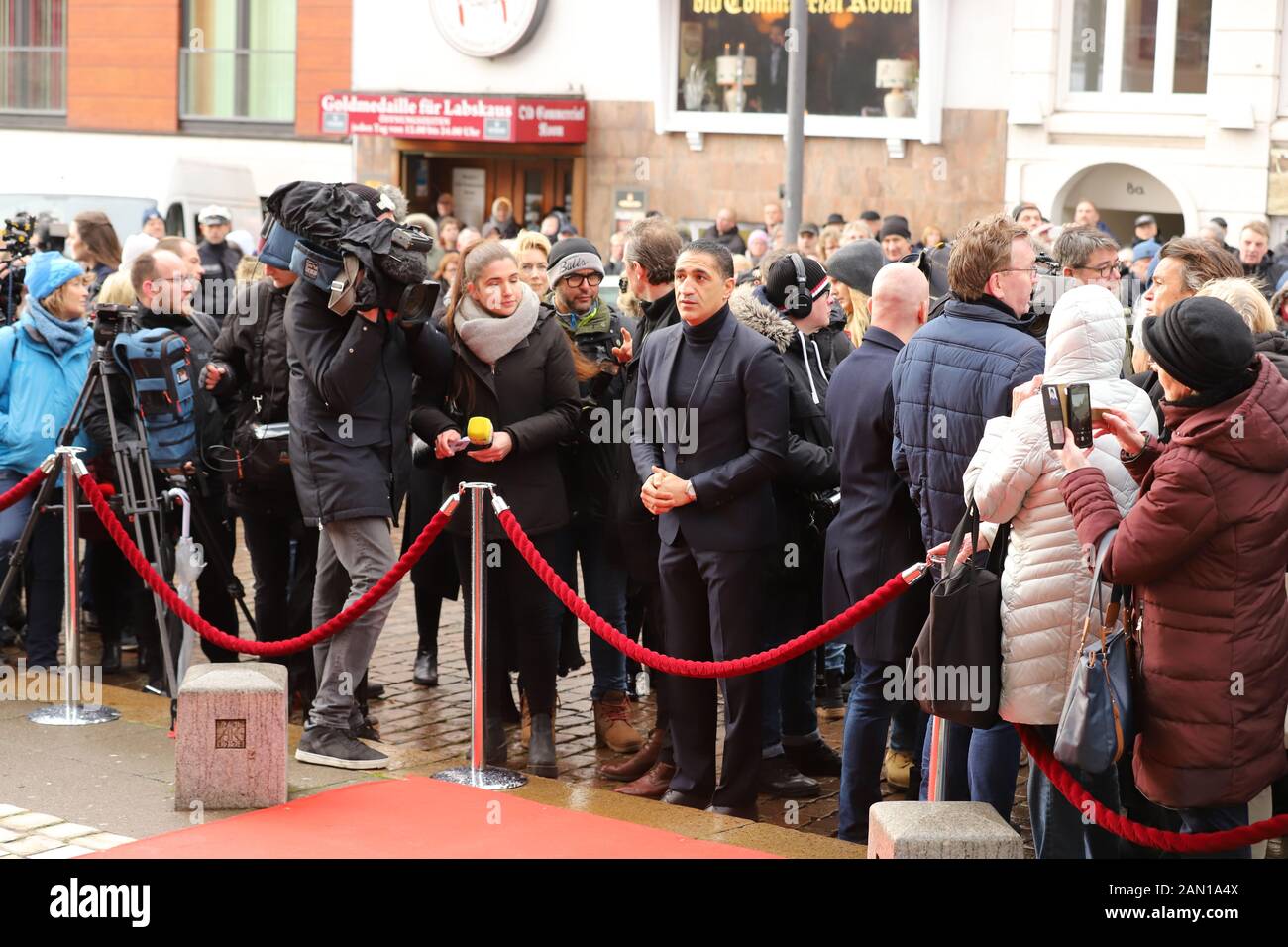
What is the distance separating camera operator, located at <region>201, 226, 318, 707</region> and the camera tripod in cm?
34

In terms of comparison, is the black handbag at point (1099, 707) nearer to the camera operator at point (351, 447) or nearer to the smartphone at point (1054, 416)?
the smartphone at point (1054, 416)

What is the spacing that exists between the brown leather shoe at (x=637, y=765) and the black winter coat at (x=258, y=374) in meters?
1.84

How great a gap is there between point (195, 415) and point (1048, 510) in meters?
4.55

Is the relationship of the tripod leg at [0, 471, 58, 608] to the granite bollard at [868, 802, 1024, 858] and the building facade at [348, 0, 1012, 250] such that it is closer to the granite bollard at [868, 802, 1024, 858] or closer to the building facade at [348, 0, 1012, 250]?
the granite bollard at [868, 802, 1024, 858]

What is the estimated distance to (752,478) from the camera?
6793mm

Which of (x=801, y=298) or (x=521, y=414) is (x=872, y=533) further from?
(x=521, y=414)

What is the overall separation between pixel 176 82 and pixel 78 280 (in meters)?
22.0

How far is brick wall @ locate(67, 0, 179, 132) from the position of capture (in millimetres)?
29469

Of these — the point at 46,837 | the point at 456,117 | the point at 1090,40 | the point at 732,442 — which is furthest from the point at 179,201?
the point at 46,837

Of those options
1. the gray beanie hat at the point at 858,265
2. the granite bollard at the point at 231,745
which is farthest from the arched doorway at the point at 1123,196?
the granite bollard at the point at 231,745

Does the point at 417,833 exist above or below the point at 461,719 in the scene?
above

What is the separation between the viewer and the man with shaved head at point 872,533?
6.60m

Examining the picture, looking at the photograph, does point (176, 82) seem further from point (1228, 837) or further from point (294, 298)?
point (1228, 837)

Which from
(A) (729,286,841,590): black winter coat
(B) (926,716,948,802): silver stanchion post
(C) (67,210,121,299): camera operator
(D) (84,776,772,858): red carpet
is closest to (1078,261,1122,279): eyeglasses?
(A) (729,286,841,590): black winter coat
